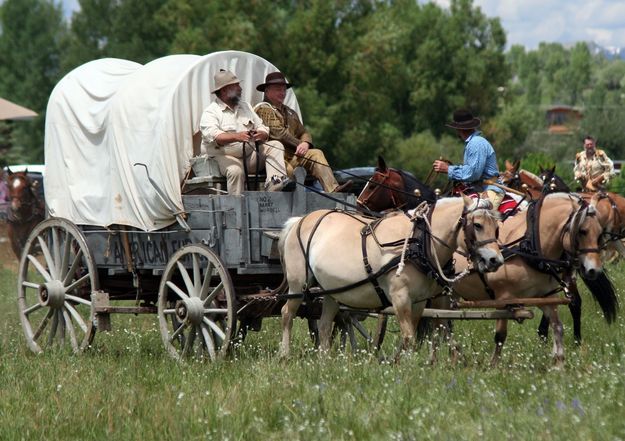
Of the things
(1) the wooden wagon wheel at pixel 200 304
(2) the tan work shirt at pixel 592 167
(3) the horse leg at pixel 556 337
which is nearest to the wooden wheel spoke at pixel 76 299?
(1) the wooden wagon wheel at pixel 200 304

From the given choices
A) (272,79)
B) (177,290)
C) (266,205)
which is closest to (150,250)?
(177,290)

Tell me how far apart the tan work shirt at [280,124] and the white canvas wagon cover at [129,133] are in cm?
47

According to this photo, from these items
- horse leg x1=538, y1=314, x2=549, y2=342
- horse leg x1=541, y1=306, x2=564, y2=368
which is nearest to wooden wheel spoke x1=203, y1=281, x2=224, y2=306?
horse leg x1=541, y1=306, x2=564, y2=368

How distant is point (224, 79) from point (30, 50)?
52.1 m

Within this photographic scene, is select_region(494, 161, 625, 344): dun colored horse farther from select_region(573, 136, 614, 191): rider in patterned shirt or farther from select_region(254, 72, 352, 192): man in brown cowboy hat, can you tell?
select_region(573, 136, 614, 191): rider in patterned shirt

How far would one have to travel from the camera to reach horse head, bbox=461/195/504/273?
869 cm

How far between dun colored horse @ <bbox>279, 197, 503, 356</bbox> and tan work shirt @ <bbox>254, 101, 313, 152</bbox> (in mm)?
1343

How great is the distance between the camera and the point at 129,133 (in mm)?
10938

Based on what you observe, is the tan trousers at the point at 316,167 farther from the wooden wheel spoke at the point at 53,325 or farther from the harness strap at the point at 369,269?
the wooden wheel spoke at the point at 53,325

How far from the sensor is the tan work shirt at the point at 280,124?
37.0 feet

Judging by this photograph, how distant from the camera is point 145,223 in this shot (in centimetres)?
1073

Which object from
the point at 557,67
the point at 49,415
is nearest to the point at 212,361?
the point at 49,415

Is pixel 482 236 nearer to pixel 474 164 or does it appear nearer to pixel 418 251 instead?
pixel 418 251

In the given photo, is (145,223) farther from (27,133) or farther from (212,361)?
(27,133)
